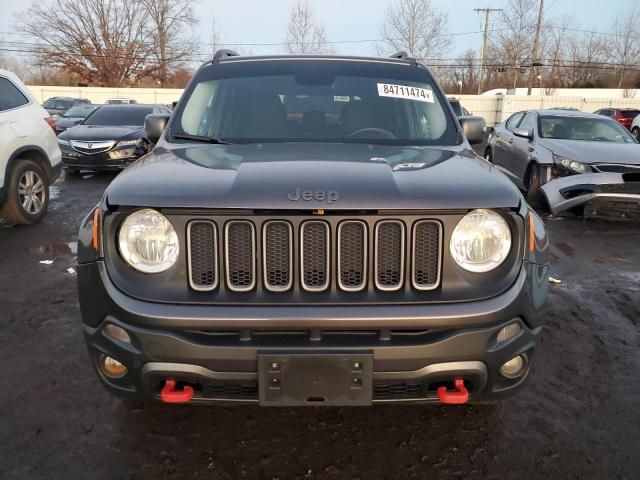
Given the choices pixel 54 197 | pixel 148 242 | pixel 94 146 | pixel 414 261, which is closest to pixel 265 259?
pixel 148 242

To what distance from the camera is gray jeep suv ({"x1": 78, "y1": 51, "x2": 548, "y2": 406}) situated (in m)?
1.91

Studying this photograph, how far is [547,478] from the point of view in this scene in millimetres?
2197

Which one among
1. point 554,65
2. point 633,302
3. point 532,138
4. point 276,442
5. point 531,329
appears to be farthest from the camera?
point 554,65

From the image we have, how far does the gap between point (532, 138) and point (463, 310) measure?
7304mm

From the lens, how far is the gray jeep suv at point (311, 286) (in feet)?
6.26

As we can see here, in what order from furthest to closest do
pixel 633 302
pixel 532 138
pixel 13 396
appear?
1. pixel 532 138
2. pixel 633 302
3. pixel 13 396

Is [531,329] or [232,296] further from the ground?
[232,296]

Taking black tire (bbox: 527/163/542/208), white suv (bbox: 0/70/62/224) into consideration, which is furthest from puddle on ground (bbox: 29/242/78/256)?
black tire (bbox: 527/163/542/208)

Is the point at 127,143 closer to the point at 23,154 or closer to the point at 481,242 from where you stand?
the point at 23,154

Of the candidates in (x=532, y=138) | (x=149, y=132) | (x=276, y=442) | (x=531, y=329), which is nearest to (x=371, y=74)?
(x=149, y=132)

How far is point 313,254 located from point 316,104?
60.1 inches

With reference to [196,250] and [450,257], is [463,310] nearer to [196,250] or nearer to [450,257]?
[450,257]

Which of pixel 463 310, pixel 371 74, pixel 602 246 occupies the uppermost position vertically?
pixel 371 74

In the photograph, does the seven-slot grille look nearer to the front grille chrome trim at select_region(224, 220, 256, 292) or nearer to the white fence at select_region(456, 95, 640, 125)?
the front grille chrome trim at select_region(224, 220, 256, 292)
